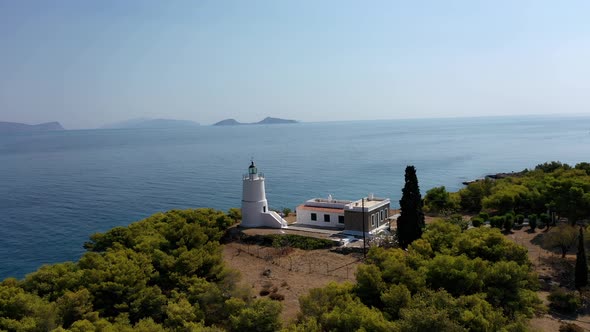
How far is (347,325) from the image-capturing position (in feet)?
49.8

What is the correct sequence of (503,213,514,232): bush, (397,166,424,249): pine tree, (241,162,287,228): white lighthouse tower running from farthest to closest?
(241,162,287,228): white lighthouse tower
(503,213,514,232): bush
(397,166,424,249): pine tree

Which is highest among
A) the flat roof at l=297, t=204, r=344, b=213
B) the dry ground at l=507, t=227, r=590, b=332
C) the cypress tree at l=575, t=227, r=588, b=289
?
the flat roof at l=297, t=204, r=344, b=213

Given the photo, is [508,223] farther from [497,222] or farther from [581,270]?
[581,270]

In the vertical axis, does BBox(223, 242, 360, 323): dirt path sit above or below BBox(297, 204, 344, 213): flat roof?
below

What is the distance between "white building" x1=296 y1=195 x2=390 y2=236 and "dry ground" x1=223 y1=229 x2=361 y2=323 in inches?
118

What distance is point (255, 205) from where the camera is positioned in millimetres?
37250

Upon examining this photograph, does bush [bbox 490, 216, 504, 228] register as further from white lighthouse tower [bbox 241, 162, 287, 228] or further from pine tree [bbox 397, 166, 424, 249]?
white lighthouse tower [bbox 241, 162, 287, 228]

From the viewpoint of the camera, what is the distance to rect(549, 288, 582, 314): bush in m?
21.5

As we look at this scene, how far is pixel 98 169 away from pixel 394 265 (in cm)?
8724

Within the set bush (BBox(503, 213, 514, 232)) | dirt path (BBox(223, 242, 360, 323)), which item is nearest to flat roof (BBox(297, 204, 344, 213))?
dirt path (BBox(223, 242, 360, 323))

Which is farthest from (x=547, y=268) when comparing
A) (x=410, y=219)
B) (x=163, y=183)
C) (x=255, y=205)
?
(x=163, y=183)

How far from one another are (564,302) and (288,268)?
1610 cm

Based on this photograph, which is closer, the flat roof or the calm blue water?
the flat roof

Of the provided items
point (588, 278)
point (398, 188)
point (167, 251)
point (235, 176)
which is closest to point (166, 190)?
point (235, 176)
